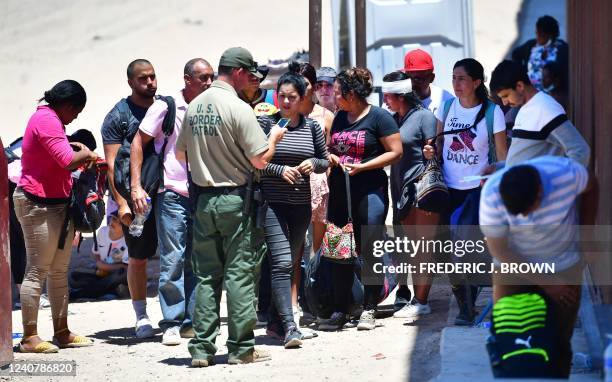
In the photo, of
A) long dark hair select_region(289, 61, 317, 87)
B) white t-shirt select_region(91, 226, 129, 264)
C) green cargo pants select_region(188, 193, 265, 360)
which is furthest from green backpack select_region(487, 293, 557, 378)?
white t-shirt select_region(91, 226, 129, 264)

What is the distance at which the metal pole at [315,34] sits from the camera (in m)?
10.7

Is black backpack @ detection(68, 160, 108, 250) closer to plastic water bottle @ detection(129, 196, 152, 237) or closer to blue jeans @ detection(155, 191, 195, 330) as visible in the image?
plastic water bottle @ detection(129, 196, 152, 237)

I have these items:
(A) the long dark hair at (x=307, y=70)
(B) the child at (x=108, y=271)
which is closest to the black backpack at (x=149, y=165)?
Result: (A) the long dark hair at (x=307, y=70)

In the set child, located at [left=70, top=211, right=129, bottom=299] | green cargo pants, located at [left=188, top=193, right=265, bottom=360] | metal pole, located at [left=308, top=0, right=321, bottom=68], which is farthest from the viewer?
metal pole, located at [left=308, top=0, right=321, bottom=68]

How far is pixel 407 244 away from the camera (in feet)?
26.9

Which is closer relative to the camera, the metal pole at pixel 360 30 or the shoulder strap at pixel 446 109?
the shoulder strap at pixel 446 109

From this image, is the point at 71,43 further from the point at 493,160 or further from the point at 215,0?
the point at 493,160

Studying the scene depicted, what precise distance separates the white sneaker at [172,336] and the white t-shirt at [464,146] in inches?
87.3

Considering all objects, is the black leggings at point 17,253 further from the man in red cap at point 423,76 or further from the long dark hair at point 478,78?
the long dark hair at point 478,78

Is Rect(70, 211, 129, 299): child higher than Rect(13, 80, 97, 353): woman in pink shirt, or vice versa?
Rect(13, 80, 97, 353): woman in pink shirt

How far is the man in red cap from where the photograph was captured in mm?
8547

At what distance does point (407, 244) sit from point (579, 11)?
99.9 inches

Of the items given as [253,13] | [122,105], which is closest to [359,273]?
[122,105]

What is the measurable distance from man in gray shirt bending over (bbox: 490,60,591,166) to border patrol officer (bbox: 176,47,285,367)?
1.52 metres
